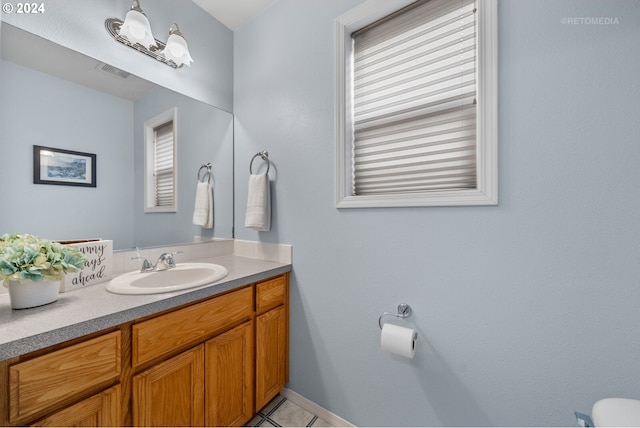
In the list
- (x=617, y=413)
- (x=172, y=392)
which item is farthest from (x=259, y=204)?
(x=617, y=413)

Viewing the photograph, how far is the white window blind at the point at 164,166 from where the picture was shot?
4.89 ft

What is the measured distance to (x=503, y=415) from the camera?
100cm

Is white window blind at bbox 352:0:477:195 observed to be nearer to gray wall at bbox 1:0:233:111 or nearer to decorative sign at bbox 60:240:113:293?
gray wall at bbox 1:0:233:111

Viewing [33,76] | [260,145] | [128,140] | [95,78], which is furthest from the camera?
[260,145]

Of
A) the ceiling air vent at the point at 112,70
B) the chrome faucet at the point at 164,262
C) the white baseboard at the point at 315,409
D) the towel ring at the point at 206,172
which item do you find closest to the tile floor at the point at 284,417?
the white baseboard at the point at 315,409

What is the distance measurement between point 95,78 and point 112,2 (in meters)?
0.41

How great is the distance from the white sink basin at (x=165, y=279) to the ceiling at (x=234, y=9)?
1.69 m

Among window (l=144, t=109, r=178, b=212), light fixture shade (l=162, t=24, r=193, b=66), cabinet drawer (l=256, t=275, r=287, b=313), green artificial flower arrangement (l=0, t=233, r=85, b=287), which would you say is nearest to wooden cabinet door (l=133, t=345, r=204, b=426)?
cabinet drawer (l=256, t=275, r=287, b=313)

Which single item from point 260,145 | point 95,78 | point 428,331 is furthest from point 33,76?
point 428,331

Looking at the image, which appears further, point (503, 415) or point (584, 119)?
point (503, 415)

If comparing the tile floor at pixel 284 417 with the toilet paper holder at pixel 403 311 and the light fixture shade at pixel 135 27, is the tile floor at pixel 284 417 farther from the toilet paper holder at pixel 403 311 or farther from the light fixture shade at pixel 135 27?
the light fixture shade at pixel 135 27

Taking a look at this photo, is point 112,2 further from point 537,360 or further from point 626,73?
point 537,360

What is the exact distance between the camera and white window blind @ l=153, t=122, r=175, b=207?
4.89 feet

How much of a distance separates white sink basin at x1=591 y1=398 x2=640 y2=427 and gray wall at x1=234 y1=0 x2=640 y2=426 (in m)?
0.18
